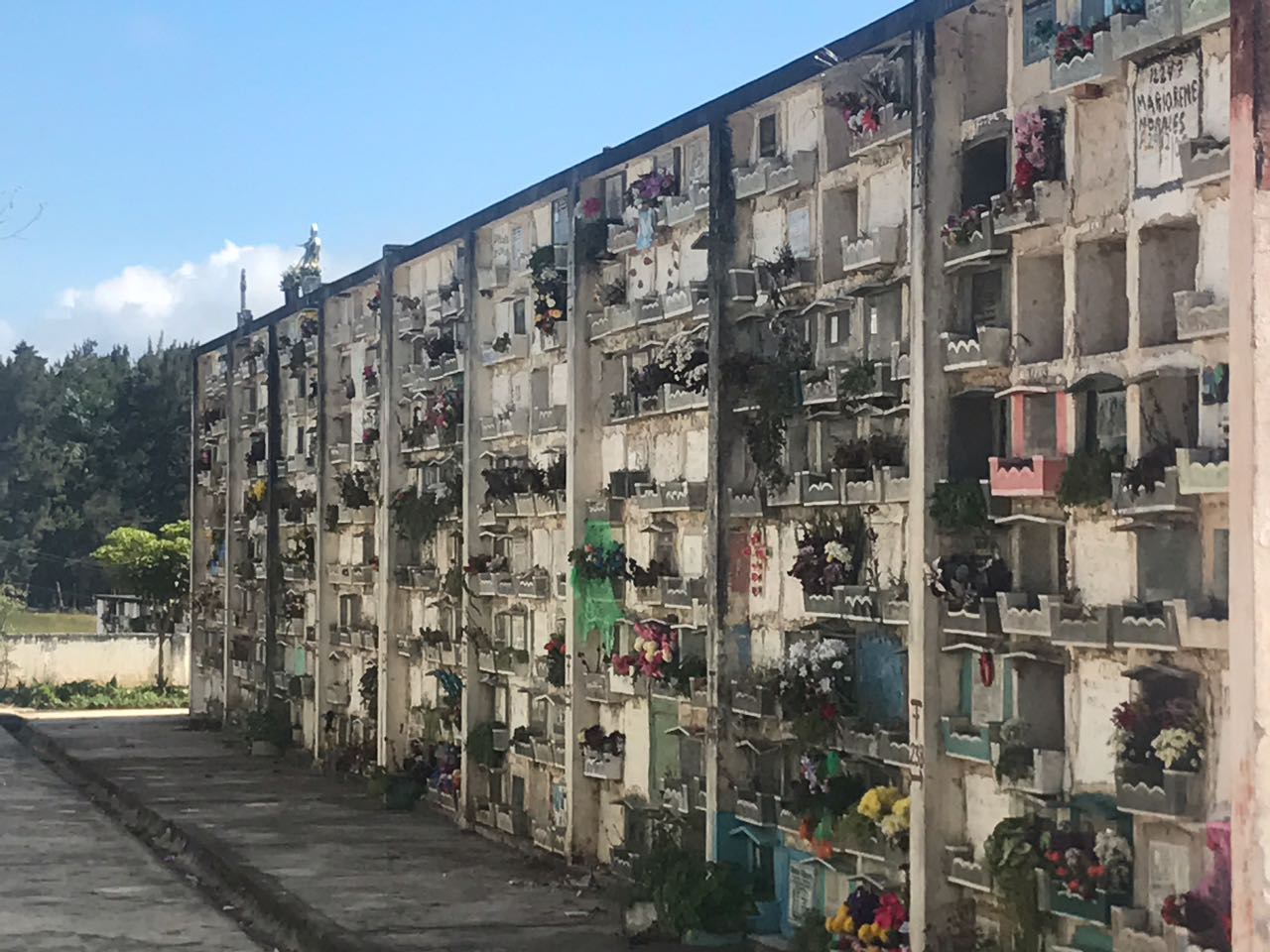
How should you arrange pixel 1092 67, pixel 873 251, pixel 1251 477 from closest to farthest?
pixel 1251 477, pixel 1092 67, pixel 873 251

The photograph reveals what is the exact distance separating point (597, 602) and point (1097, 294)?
31.5ft

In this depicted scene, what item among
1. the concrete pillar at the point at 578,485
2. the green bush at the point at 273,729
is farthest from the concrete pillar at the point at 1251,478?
the green bush at the point at 273,729

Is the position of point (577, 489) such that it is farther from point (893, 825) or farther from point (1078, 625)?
point (1078, 625)

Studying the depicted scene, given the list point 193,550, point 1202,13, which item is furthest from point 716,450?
point 193,550

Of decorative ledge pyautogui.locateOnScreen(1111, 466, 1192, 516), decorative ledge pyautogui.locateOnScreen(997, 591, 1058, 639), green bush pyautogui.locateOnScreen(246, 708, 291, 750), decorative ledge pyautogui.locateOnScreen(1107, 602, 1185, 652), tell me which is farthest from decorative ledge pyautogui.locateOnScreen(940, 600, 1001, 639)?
green bush pyautogui.locateOnScreen(246, 708, 291, 750)

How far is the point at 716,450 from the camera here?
18703 mm

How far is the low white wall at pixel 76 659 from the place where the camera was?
165 ft

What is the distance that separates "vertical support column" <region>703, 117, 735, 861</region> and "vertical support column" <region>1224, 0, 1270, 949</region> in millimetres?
12453

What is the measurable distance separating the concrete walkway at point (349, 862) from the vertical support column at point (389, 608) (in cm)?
118

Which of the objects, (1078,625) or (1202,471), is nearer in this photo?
(1202,471)

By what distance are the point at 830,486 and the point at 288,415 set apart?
22.3 m

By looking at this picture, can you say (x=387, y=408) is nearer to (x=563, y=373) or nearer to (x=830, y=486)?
(x=563, y=373)

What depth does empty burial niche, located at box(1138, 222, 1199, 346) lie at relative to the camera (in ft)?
42.2

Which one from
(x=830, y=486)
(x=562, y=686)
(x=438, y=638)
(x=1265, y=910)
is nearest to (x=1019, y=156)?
(x=830, y=486)
